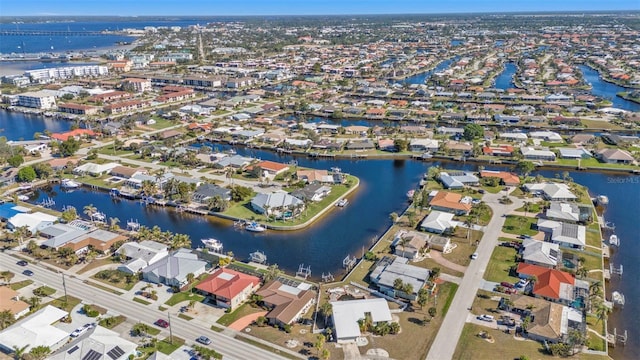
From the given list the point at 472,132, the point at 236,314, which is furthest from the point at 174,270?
the point at 472,132

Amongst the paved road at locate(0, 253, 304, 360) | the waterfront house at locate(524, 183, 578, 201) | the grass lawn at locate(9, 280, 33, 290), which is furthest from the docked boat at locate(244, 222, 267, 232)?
the waterfront house at locate(524, 183, 578, 201)

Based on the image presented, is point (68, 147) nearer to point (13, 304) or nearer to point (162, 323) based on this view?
point (13, 304)

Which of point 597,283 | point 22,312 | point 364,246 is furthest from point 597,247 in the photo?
point 22,312

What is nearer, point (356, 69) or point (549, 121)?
point (549, 121)

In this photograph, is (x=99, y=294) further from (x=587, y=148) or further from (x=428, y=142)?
(x=587, y=148)

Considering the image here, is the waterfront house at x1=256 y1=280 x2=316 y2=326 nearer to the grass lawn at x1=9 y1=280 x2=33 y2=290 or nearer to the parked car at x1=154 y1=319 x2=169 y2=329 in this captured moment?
the parked car at x1=154 y1=319 x2=169 y2=329
